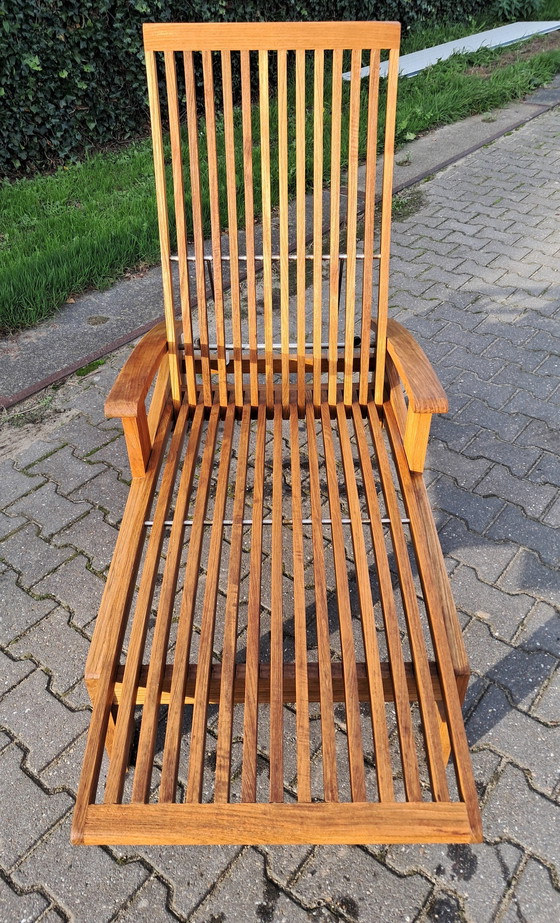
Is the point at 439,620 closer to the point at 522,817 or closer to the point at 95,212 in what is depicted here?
the point at 522,817

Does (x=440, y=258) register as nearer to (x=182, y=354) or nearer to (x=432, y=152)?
(x=432, y=152)

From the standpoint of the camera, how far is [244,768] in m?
1.33

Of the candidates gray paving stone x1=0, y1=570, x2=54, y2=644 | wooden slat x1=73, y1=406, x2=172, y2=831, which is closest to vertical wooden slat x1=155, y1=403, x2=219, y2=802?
wooden slat x1=73, y1=406, x2=172, y2=831

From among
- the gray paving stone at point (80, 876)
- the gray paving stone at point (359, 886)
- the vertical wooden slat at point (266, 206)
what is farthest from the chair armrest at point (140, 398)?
the gray paving stone at point (359, 886)

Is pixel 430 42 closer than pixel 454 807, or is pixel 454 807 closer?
pixel 454 807

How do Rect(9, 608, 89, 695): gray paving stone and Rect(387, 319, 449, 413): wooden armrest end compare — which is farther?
Rect(9, 608, 89, 695): gray paving stone

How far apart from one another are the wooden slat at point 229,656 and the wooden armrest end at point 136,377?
0.35m

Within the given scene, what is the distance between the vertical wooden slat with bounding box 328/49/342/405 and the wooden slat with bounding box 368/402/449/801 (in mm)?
385

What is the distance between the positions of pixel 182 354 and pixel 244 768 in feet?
4.35

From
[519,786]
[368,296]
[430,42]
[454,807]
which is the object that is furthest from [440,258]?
[430,42]

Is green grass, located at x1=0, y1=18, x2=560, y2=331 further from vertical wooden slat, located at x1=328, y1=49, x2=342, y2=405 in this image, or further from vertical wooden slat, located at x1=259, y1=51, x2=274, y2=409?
vertical wooden slat, located at x1=328, y1=49, x2=342, y2=405

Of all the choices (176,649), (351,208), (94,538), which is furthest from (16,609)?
(351,208)

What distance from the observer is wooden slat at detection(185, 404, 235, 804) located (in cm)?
131

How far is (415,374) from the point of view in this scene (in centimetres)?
188
